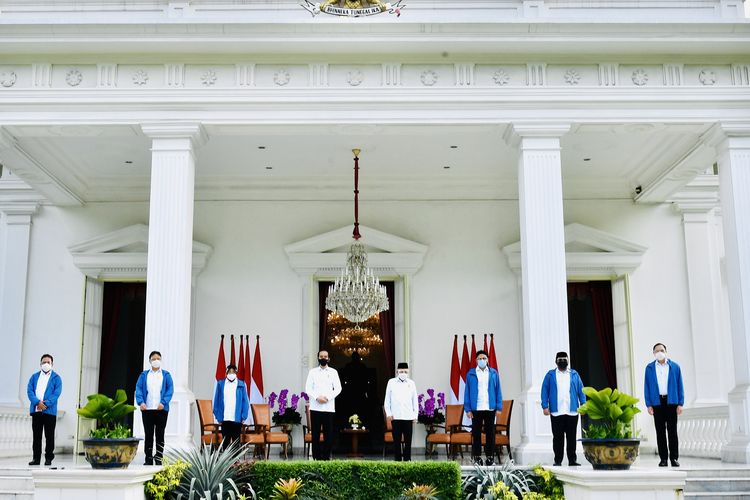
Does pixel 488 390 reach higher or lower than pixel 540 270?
lower

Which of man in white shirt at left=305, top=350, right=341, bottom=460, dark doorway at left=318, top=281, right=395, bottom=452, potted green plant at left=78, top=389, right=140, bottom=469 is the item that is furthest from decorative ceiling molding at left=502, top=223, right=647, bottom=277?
potted green plant at left=78, top=389, right=140, bottom=469

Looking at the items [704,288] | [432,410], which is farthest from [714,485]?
[704,288]

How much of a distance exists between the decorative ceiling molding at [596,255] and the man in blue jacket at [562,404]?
5571 millimetres

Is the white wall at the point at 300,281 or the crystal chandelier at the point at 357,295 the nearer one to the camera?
the crystal chandelier at the point at 357,295

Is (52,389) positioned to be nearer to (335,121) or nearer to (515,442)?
(335,121)

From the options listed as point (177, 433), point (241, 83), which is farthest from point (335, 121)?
point (177, 433)

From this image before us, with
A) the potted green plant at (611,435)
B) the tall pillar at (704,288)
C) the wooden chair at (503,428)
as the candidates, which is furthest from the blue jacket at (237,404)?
the tall pillar at (704,288)

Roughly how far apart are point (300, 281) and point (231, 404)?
193 inches

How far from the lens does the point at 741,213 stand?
464 inches

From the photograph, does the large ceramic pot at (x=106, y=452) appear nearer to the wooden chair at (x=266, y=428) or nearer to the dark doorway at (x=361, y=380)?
the wooden chair at (x=266, y=428)

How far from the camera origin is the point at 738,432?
37.6 ft

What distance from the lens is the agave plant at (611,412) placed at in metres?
8.30

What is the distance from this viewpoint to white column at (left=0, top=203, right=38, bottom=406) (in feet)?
49.9

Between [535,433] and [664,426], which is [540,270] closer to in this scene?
[535,433]
